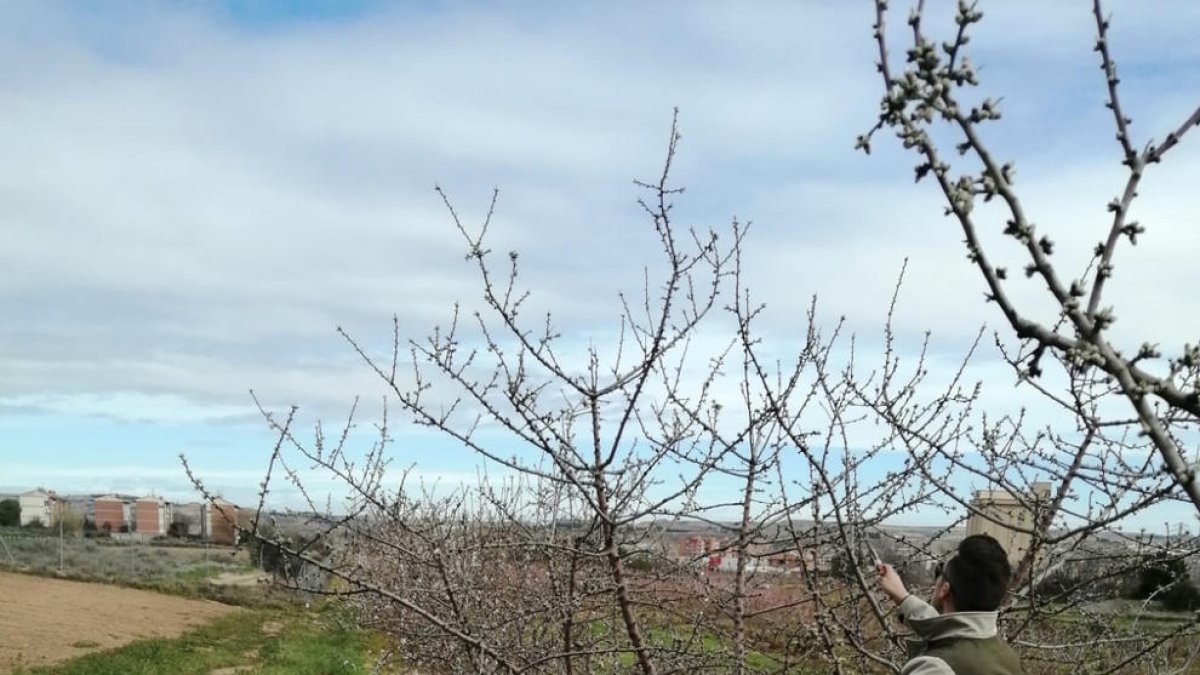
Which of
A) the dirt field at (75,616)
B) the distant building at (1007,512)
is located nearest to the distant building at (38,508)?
the dirt field at (75,616)

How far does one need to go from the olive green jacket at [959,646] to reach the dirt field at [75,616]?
22.4m

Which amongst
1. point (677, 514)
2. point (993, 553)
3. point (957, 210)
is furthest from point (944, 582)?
point (957, 210)

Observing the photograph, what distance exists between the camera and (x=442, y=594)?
4605 mm

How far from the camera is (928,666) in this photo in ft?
9.93

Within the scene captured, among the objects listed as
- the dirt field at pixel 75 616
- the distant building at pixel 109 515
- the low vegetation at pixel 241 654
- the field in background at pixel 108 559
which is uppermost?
the distant building at pixel 109 515

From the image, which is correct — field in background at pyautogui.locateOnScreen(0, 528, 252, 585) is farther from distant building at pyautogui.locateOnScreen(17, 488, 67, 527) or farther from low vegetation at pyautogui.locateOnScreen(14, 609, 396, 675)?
low vegetation at pyautogui.locateOnScreen(14, 609, 396, 675)

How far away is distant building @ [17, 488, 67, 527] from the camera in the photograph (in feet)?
183

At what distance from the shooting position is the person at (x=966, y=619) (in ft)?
10.1

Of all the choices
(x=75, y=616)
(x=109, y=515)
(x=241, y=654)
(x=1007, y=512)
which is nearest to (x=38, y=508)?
(x=109, y=515)

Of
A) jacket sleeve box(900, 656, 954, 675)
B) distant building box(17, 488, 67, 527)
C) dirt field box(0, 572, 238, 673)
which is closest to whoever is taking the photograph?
jacket sleeve box(900, 656, 954, 675)

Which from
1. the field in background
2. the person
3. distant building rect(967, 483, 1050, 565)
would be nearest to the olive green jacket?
the person

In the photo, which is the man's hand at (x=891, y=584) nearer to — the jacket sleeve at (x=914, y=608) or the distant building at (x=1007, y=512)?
the jacket sleeve at (x=914, y=608)

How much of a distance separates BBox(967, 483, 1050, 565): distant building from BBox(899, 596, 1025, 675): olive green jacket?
0.45m

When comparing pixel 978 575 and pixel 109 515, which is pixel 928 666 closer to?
pixel 978 575
